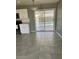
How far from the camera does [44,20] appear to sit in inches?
474

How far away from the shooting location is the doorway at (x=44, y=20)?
11.8 meters

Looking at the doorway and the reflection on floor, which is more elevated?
the doorway

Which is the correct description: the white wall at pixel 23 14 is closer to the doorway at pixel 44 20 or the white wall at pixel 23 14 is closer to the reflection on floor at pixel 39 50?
the doorway at pixel 44 20

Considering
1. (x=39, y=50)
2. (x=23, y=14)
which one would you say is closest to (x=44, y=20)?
(x=23, y=14)

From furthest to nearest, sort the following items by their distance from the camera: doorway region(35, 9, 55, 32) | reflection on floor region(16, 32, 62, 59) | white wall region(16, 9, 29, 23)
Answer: doorway region(35, 9, 55, 32) < white wall region(16, 9, 29, 23) < reflection on floor region(16, 32, 62, 59)

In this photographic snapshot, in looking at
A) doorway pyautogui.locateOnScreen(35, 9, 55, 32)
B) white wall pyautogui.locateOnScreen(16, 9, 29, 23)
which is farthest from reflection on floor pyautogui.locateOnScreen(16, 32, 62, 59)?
doorway pyautogui.locateOnScreen(35, 9, 55, 32)

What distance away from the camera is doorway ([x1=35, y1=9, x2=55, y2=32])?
1177 centimetres

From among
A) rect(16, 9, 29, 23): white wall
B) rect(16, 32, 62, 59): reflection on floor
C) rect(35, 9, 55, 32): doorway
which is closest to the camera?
rect(16, 32, 62, 59): reflection on floor

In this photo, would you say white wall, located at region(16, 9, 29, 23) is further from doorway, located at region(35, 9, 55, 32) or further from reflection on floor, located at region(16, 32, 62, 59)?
reflection on floor, located at region(16, 32, 62, 59)

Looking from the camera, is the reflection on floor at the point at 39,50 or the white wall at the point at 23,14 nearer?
Answer: the reflection on floor at the point at 39,50

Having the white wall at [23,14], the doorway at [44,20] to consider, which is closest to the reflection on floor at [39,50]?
the white wall at [23,14]
